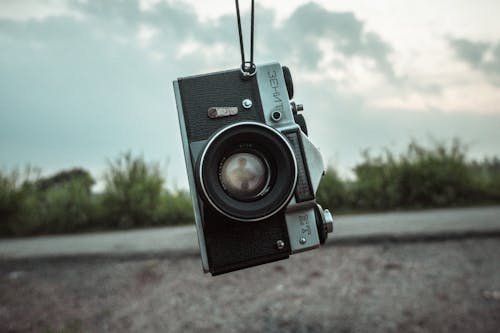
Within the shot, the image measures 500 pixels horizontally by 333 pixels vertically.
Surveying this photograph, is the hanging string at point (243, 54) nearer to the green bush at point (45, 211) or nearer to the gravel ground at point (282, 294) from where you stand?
the gravel ground at point (282, 294)

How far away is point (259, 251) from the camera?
1.41 m

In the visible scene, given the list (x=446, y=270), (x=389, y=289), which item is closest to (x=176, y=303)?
(x=389, y=289)

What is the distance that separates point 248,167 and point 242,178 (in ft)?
0.11

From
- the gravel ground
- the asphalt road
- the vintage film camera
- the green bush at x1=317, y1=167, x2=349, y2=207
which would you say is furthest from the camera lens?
the green bush at x1=317, y1=167, x2=349, y2=207

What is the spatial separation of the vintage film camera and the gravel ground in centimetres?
444

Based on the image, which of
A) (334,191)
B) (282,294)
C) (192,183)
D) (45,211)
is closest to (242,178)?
(192,183)

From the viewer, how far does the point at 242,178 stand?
4.19 feet

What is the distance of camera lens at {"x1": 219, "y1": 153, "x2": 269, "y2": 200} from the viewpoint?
1.28 metres

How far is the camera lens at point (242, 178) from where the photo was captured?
1.28 metres

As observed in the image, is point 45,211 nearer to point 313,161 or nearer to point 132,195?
point 132,195

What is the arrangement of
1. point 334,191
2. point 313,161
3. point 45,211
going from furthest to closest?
1. point 45,211
2. point 334,191
3. point 313,161

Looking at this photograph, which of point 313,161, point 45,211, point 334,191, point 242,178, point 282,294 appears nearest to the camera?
point 242,178

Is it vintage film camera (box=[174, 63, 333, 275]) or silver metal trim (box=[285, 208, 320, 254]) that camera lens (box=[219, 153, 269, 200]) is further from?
silver metal trim (box=[285, 208, 320, 254])

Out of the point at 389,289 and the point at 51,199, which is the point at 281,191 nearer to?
the point at 389,289
